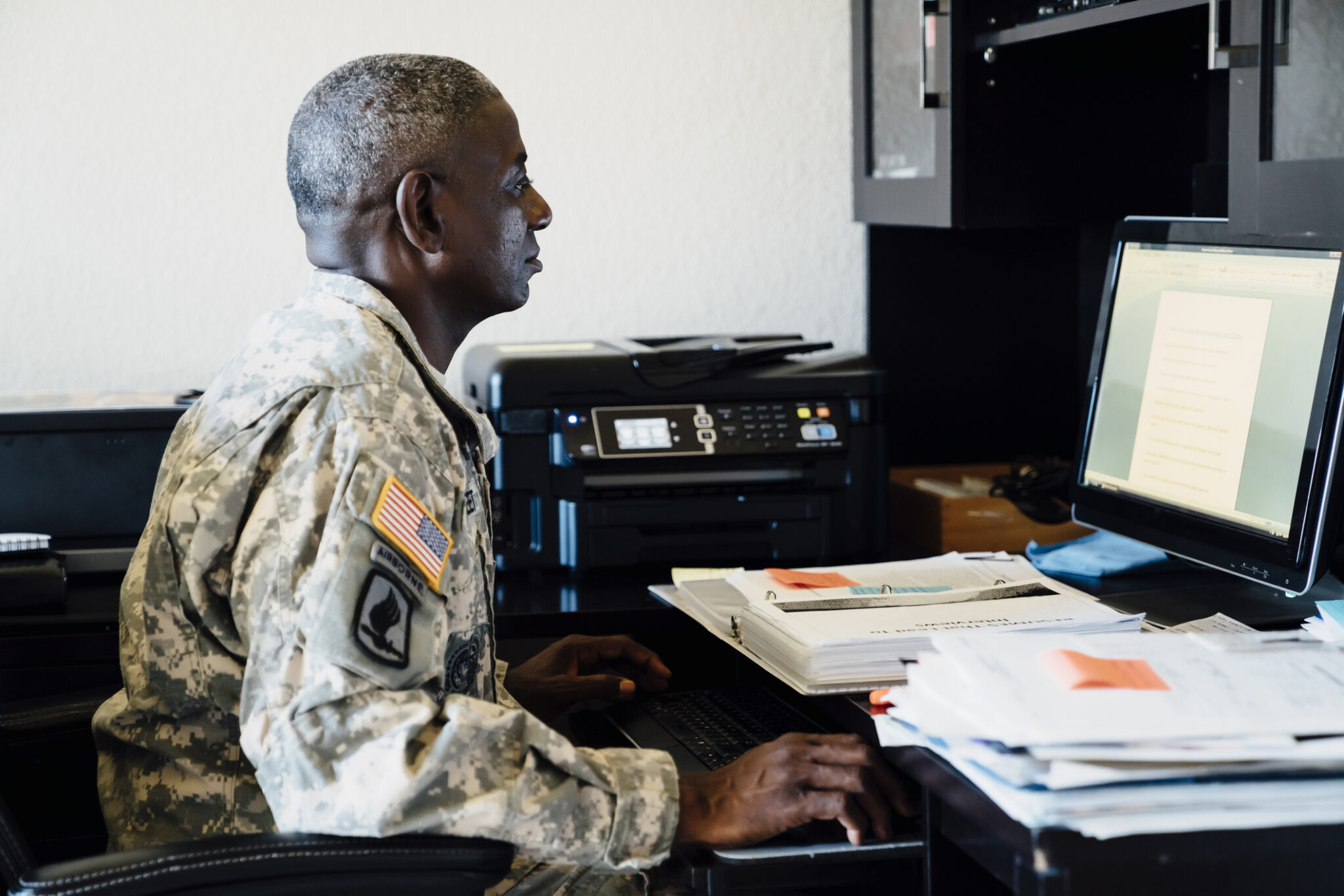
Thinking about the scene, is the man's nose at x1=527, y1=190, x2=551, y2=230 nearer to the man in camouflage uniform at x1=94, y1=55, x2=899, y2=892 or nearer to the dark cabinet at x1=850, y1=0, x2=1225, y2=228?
the man in camouflage uniform at x1=94, y1=55, x2=899, y2=892

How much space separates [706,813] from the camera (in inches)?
45.1

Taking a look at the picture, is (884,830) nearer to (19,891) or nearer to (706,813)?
(706,813)

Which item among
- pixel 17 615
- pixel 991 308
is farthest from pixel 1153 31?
pixel 17 615

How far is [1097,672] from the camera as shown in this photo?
3.17ft

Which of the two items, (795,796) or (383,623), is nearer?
(383,623)

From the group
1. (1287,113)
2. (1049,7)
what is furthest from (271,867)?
(1049,7)

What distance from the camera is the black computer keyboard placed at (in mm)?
1380

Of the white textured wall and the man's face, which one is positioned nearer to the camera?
the man's face

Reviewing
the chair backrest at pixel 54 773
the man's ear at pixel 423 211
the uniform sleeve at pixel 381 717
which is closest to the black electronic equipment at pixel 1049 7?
the man's ear at pixel 423 211

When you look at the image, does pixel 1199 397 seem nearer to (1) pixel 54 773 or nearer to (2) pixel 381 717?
(2) pixel 381 717

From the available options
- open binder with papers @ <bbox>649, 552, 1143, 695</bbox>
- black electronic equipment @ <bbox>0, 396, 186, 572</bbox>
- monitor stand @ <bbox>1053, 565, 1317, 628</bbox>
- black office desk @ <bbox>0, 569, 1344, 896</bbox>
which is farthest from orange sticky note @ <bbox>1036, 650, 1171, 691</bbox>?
black electronic equipment @ <bbox>0, 396, 186, 572</bbox>

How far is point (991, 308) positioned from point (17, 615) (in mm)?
1695

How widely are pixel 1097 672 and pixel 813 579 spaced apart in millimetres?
566

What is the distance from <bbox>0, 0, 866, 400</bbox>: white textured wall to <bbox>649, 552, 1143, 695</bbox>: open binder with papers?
0.90 metres
